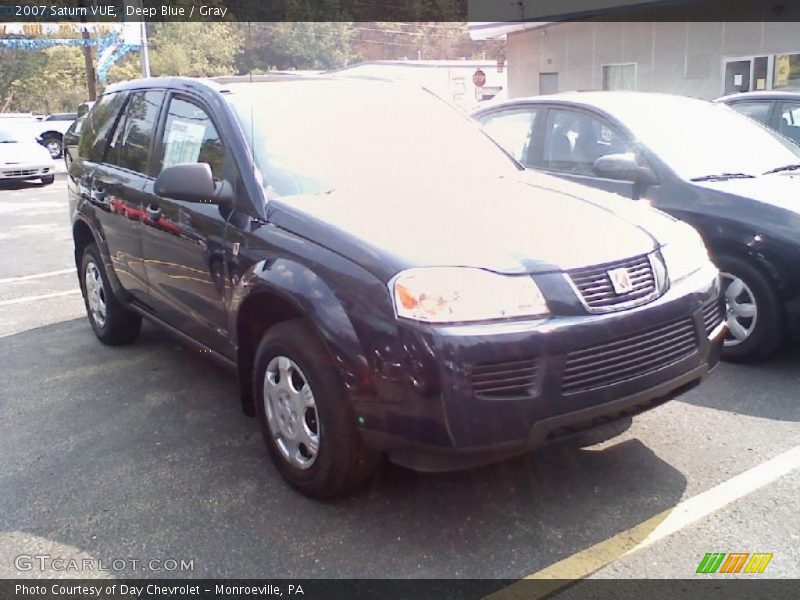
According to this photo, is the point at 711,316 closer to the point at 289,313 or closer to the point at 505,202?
the point at 505,202

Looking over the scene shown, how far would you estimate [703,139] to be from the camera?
530cm

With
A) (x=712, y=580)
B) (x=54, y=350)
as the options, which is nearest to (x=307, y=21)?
(x=54, y=350)

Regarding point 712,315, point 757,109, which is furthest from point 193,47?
point 712,315

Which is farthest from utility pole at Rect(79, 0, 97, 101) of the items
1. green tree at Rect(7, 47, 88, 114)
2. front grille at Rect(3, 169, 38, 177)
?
green tree at Rect(7, 47, 88, 114)

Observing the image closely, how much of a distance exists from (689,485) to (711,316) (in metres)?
0.74

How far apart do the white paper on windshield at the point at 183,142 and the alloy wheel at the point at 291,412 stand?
4.48 ft

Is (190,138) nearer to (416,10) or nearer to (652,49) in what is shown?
(652,49)

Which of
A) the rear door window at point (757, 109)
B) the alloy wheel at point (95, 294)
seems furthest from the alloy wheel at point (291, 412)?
the rear door window at point (757, 109)

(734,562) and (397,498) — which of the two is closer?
(734,562)

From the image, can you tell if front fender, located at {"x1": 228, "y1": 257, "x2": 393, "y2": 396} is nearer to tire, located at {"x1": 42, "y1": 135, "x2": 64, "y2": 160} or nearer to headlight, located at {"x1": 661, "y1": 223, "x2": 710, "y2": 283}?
headlight, located at {"x1": 661, "y1": 223, "x2": 710, "y2": 283}

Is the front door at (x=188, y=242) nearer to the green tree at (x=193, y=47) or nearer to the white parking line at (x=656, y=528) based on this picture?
the white parking line at (x=656, y=528)

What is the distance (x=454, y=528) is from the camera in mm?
3064

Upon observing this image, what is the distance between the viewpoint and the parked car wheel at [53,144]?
84.6ft

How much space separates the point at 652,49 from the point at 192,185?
16399 millimetres
